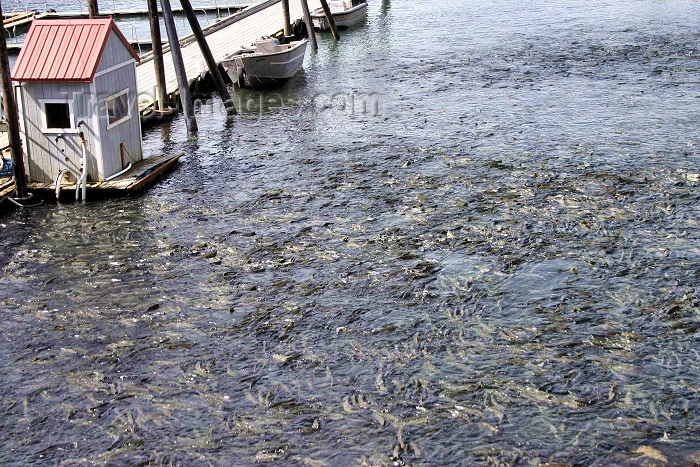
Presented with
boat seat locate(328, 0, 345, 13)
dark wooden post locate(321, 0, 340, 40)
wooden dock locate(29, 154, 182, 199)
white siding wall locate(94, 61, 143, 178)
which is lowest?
wooden dock locate(29, 154, 182, 199)

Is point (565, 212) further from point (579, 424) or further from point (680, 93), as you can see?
point (680, 93)

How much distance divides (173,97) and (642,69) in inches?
750

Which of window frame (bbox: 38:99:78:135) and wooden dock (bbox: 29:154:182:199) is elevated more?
window frame (bbox: 38:99:78:135)

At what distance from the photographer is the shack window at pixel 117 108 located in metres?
20.0

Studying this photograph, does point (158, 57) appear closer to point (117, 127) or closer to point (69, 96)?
point (117, 127)

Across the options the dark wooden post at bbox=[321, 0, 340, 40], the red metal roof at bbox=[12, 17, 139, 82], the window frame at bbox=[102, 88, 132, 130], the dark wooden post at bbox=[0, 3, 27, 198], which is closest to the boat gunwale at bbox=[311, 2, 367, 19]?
the dark wooden post at bbox=[321, 0, 340, 40]

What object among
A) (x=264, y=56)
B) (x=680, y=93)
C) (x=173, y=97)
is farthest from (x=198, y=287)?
(x=680, y=93)

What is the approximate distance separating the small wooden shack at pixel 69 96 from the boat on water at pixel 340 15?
1213 inches

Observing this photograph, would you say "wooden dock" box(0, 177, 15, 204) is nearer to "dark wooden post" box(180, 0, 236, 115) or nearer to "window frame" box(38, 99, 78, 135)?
"window frame" box(38, 99, 78, 135)

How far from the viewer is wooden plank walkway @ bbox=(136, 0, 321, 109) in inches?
1259

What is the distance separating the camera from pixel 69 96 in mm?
19094

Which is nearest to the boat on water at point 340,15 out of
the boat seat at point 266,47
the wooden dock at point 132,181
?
the boat seat at point 266,47

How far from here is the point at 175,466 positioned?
10.6 metres

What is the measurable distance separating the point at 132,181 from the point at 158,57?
8.54m
